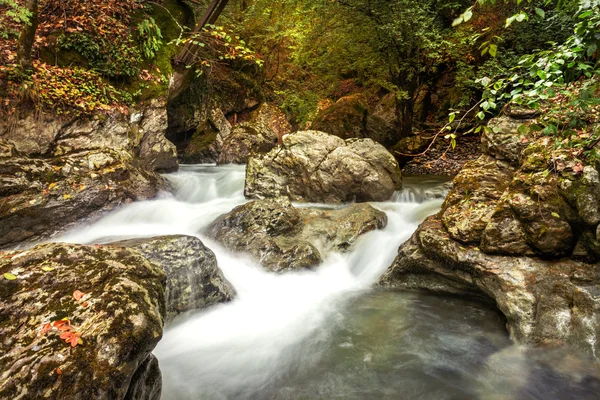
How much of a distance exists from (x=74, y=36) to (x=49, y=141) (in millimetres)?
3091

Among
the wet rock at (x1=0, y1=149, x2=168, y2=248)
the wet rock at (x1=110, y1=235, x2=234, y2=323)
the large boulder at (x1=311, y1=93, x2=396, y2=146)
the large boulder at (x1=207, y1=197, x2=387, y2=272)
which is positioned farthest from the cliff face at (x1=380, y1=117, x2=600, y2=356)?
the large boulder at (x1=311, y1=93, x2=396, y2=146)

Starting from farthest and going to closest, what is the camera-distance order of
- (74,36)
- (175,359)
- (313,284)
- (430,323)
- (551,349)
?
(74,36)
(313,284)
(430,323)
(175,359)
(551,349)

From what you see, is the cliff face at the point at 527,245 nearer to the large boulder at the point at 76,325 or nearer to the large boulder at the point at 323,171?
the large boulder at the point at 323,171

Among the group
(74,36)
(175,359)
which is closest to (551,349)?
(175,359)

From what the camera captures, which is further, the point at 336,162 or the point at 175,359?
the point at 336,162

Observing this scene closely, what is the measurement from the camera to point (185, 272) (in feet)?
14.0

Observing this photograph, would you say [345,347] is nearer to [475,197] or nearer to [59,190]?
[475,197]

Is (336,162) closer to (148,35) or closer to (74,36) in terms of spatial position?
(148,35)

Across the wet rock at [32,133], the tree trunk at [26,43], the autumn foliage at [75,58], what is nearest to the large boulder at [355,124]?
the autumn foliage at [75,58]

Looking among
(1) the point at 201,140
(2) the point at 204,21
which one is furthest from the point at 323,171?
(1) the point at 201,140

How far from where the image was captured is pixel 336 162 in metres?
8.55

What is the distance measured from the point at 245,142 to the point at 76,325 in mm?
12311

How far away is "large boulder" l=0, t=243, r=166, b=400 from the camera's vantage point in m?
1.63

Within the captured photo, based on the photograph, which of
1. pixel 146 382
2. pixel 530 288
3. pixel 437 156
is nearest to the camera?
pixel 146 382
